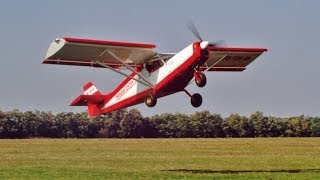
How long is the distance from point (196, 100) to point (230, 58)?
582 centimetres

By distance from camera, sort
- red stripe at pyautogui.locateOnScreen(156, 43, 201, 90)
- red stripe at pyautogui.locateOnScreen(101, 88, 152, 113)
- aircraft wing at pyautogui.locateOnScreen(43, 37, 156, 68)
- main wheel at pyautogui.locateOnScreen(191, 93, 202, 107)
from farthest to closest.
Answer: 1. red stripe at pyautogui.locateOnScreen(101, 88, 152, 113)
2. aircraft wing at pyautogui.locateOnScreen(43, 37, 156, 68)
3. main wheel at pyautogui.locateOnScreen(191, 93, 202, 107)
4. red stripe at pyautogui.locateOnScreen(156, 43, 201, 90)

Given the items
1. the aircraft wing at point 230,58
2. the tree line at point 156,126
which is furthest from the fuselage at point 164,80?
the tree line at point 156,126

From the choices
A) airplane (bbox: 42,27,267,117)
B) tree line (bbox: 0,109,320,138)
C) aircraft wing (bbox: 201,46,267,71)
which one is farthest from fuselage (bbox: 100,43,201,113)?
tree line (bbox: 0,109,320,138)

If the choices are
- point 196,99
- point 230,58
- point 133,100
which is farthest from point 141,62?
point 230,58

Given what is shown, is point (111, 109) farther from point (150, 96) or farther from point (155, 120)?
point (155, 120)

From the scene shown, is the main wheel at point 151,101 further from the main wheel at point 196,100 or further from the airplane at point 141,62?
the main wheel at point 196,100

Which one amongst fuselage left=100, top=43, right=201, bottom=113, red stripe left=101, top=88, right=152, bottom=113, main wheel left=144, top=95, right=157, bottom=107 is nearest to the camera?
fuselage left=100, top=43, right=201, bottom=113

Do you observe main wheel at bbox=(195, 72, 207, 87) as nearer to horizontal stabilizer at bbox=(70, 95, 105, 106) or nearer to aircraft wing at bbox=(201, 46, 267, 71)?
aircraft wing at bbox=(201, 46, 267, 71)

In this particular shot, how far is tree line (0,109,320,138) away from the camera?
5064 inches

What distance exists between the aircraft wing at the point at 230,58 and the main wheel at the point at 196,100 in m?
3.17

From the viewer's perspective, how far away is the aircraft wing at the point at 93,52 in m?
33.6

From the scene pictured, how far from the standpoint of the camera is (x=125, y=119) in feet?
435

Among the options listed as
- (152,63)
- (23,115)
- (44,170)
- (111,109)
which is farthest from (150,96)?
(23,115)

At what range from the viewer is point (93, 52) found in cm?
3491
